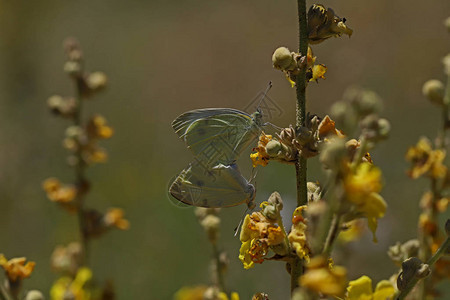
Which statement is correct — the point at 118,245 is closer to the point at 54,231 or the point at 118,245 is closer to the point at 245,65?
the point at 54,231

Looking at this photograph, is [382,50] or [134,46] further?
[134,46]

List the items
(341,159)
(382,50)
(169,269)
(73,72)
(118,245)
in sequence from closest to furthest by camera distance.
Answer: (341,159), (73,72), (169,269), (118,245), (382,50)

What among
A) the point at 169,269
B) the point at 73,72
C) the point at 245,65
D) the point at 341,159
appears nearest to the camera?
the point at 341,159

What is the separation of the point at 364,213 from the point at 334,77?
29.4 ft

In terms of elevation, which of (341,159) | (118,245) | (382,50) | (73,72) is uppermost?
(341,159)

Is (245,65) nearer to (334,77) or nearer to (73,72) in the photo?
(334,77)

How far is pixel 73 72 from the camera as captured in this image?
390 centimetres

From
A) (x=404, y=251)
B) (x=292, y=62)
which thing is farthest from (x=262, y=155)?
(x=404, y=251)

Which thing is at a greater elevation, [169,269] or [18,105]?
[18,105]

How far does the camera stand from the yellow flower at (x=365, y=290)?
2.07 meters

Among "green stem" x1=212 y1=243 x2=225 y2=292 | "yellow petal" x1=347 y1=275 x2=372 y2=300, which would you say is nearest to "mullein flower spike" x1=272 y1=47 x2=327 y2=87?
"yellow petal" x1=347 y1=275 x2=372 y2=300

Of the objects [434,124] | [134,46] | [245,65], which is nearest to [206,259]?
[434,124]

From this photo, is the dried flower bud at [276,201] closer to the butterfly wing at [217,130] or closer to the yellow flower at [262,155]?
the yellow flower at [262,155]

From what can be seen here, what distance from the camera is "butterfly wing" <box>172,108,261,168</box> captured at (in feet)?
9.98
